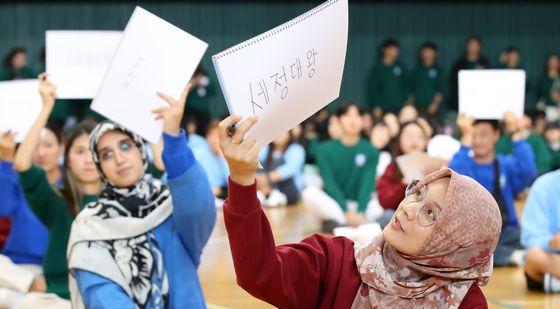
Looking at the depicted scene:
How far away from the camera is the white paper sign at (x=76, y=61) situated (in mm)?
6078

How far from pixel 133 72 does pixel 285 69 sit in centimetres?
193

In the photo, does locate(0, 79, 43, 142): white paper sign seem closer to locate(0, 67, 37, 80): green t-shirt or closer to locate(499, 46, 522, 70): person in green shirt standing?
locate(0, 67, 37, 80): green t-shirt

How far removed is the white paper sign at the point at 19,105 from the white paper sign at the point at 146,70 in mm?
1603

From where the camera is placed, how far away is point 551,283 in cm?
670

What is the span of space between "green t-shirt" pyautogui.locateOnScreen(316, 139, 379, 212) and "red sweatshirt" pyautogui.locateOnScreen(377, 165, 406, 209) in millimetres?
1785

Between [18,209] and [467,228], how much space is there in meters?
3.66

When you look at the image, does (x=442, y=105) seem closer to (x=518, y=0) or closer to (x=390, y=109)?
(x=390, y=109)

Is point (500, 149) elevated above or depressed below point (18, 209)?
below

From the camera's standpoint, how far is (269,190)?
13000 millimetres

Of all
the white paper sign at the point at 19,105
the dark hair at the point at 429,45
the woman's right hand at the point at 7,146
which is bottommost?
the dark hair at the point at 429,45

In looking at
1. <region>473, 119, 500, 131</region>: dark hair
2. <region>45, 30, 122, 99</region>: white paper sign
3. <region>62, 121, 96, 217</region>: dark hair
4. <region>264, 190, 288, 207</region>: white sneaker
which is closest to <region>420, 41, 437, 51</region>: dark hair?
<region>264, 190, 288, 207</region>: white sneaker

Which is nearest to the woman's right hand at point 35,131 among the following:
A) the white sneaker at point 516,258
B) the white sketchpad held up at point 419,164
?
the white sketchpad held up at point 419,164

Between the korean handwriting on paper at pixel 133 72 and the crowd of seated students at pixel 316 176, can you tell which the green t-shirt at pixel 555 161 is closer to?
the crowd of seated students at pixel 316 176

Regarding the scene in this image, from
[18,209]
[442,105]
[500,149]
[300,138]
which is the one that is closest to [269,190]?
[300,138]
